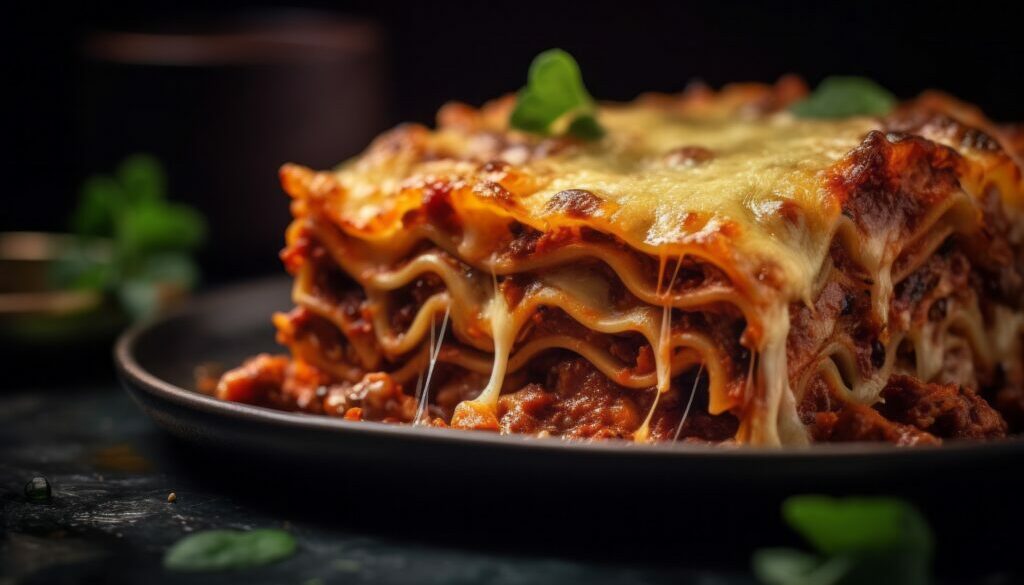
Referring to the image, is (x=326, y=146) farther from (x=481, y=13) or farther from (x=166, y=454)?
(x=166, y=454)

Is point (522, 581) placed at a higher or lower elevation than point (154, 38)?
lower

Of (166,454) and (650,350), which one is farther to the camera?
(166,454)

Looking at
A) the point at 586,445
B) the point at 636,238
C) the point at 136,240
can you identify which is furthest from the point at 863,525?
the point at 136,240

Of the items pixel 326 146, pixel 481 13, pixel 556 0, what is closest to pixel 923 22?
pixel 556 0

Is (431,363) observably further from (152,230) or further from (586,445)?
(152,230)

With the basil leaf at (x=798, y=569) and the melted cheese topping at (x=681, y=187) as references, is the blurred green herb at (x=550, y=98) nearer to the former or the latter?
the melted cheese topping at (x=681, y=187)

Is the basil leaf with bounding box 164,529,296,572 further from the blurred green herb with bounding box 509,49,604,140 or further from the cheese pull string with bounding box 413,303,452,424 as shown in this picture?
the blurred green herb with bounding box 509,49,604,140

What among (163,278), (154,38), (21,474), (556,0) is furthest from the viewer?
(556,0)
